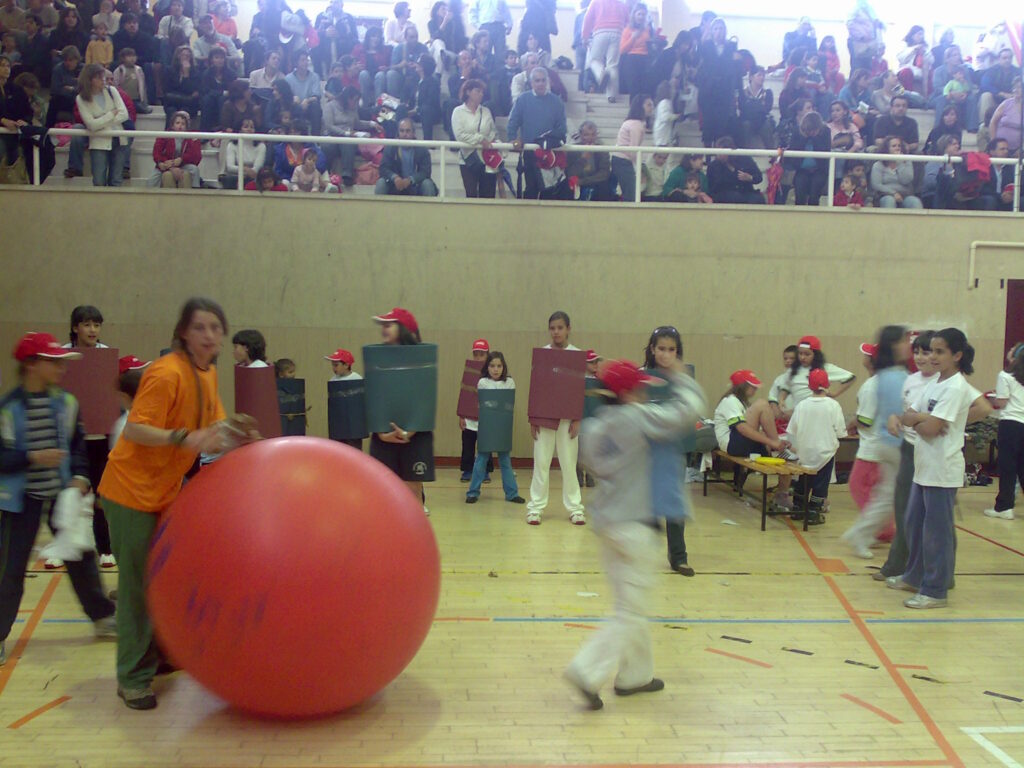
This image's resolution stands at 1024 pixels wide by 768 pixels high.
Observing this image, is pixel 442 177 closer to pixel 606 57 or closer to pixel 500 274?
pixel 500 274

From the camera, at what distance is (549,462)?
→ 348 inches

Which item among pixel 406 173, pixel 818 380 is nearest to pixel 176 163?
pixel 406 173

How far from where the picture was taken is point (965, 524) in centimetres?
930

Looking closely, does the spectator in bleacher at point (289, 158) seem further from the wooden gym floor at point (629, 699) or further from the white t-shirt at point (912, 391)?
the white t-shirt at point (912, 391)

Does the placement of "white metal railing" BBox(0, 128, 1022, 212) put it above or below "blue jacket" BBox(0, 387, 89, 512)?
above

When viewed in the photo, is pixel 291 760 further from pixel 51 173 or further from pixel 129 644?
pixel 51 173

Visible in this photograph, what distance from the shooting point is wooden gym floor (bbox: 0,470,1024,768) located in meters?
4.10

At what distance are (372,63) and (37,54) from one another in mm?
4725

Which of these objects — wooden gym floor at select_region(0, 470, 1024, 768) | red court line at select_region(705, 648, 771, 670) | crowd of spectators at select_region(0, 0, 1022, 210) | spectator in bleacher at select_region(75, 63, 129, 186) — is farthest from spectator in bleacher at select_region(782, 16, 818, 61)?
red court line at select_region(705, 648, 771, 670)

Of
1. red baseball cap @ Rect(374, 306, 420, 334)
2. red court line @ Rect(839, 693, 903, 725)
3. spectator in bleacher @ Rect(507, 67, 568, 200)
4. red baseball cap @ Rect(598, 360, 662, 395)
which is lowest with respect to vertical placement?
red court line @ Rect(839, 693, 903, 725)

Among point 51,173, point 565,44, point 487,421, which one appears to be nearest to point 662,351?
point 487,421

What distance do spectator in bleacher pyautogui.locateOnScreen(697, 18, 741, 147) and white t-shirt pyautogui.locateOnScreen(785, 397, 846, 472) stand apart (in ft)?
18.2

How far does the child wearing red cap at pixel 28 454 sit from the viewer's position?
4.82 meters

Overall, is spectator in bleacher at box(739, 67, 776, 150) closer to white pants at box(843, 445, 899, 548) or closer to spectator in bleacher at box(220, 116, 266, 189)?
spectator in bleacher at box(220, 116, 266, 189)
